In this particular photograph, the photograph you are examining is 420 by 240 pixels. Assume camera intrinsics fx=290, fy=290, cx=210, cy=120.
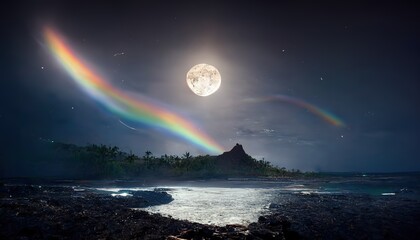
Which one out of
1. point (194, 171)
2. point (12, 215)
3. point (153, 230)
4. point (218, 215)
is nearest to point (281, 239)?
point (153, 230)

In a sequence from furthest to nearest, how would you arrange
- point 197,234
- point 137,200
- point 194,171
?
point 194,171 < point 137,200 < point 197,234

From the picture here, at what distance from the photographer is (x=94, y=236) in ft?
53.1

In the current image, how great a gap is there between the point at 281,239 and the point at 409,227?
1145 cm

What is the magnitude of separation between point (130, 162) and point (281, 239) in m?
191

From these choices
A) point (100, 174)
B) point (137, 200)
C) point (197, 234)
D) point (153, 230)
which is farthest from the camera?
point (100, 174)

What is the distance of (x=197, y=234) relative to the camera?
15484 millimetres

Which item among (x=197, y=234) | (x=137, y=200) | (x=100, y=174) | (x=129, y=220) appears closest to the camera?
(x=197, y=234)

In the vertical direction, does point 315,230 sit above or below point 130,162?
below

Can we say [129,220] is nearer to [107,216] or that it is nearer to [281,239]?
[107,216]

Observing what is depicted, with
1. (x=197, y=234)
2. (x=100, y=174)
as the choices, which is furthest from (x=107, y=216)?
(x=100, y=174)

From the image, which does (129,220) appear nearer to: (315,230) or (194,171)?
(315,230)

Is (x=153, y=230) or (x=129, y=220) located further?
(x=129, y=220)

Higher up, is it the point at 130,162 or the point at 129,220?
the point at 130,162

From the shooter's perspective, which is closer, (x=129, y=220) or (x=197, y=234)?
(x=197, y=234)
